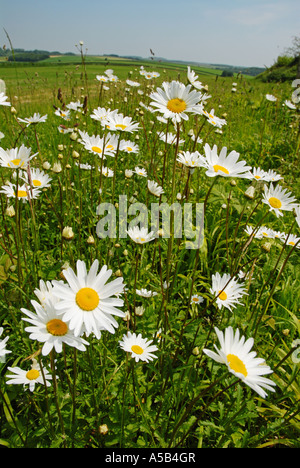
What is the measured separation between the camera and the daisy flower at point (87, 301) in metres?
0.96

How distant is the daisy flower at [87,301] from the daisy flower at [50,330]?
27 millimetres

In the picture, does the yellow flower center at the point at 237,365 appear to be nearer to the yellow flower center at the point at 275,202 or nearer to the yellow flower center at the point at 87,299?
the yellow flower center at the point at 87,299

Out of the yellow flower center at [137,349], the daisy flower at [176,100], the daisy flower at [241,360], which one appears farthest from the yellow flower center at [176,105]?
the yellow flower center at [137,349]

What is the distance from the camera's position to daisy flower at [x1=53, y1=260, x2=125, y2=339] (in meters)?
0.96

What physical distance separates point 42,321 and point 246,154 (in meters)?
3.80

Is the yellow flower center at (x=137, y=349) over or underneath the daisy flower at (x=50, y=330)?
underneath

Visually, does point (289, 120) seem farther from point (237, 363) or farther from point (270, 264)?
point (237, 363)

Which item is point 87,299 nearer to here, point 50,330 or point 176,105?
point 50,330

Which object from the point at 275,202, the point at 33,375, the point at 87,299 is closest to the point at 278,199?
the point at 275,202

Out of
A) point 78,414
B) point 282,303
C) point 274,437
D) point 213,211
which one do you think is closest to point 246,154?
point 213,211

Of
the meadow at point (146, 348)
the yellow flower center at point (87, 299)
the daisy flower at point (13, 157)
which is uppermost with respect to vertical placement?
the daisy flower at point (13, 157)

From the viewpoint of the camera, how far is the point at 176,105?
1.46 m

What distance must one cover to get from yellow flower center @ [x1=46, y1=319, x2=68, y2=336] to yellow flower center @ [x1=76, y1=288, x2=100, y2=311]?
0.08m
